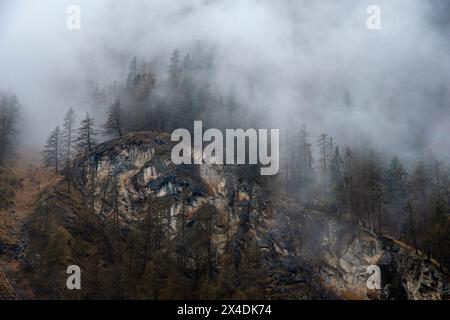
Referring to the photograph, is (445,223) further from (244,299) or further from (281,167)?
(244,299)

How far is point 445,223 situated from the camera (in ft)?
262

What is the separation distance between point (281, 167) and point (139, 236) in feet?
116

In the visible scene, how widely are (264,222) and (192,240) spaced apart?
14763 millimetres

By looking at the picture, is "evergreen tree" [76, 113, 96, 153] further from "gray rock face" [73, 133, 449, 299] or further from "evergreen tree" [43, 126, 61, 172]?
"evergreen tree" [43, 126, 61, 172]

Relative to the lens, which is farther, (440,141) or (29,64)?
(29,64)

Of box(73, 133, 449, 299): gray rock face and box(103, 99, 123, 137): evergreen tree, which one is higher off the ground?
box(103, 99, 123, 137): evergreen tree

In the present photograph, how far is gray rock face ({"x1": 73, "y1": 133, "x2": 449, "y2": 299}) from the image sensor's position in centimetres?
7656

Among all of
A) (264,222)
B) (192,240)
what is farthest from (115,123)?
(264,222)

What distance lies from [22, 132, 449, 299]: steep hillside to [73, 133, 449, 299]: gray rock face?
0.56 ft

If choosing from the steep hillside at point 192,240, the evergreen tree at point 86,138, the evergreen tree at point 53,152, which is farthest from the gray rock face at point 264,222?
the evergreen tree at point 53,152

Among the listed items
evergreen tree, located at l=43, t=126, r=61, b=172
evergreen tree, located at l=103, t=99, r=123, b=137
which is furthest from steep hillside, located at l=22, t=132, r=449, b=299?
evergreen tree, located at l=103, t=99, r=123, b=137

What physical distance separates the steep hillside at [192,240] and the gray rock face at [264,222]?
171 mm

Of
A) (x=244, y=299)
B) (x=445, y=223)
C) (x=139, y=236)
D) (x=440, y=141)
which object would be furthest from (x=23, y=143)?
(x=440, y=141)

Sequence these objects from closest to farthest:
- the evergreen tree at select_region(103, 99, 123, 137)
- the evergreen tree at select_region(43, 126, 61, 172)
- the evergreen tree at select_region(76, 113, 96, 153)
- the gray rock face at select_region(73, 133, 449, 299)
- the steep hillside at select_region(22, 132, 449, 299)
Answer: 1. the steep hillside at select_region(22, 132, 449, 299)
2. the gray rock face at select_region(73, 133, 449, 299)
3. the evergreen tree at select_region(76, 113, 96, 153)
4. the evergreen tree at select_region(43, 126, 61, 172)
5. the evergreen tree at select_region(103, 99, 123, 137)
